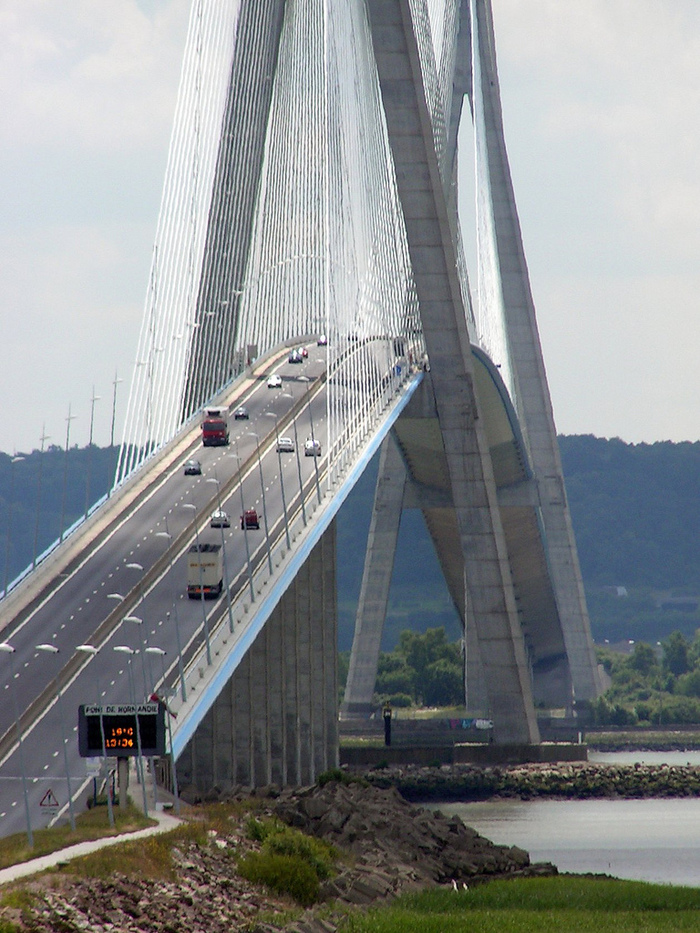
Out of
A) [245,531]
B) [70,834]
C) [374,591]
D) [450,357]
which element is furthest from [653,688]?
[70,834]

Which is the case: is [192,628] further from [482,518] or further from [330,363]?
[482,518]

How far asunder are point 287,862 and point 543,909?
4963mm

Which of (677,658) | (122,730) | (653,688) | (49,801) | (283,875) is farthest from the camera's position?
(677,658)

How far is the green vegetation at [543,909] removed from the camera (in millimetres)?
31875

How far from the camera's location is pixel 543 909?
119ft

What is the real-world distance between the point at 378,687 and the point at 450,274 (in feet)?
309

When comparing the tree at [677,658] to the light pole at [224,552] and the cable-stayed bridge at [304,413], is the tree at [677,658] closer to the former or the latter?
the cable-stayed bridge at [304,413]

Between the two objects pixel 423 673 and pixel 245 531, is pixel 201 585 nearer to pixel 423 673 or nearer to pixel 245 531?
pixel 245 531

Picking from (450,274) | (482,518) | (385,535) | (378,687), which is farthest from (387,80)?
(378,687)

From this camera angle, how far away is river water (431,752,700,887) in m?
49.1

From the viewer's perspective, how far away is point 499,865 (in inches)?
1762

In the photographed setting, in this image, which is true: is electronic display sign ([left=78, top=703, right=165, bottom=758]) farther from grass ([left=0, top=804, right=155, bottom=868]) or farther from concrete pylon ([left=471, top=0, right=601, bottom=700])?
concrete pylon ([left=471, top=0, right=601, bottom=700])

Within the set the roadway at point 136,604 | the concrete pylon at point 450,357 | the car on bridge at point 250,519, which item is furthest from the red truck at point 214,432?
the car on bridge at point 250,519

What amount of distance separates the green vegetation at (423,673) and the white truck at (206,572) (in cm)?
8789
